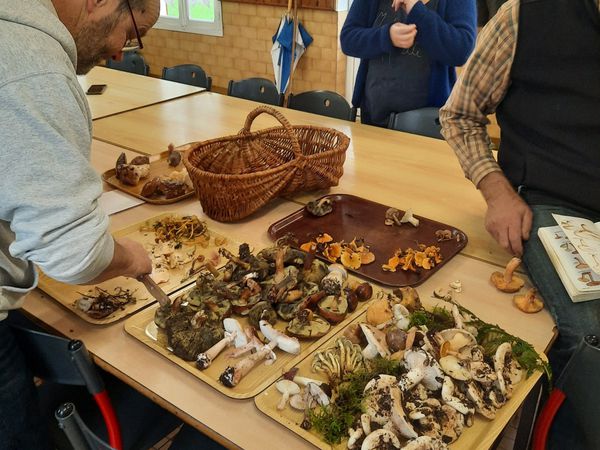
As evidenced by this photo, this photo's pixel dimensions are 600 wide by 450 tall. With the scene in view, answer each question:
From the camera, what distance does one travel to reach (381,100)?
2457 mm

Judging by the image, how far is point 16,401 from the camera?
1.09m

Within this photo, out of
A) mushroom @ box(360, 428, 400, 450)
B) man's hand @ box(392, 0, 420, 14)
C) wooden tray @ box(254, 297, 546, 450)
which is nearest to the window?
man's hand @ box(392, 0, 420, 14)

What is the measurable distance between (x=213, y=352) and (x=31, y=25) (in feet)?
A: 2.13

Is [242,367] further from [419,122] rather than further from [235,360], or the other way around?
[419,122]

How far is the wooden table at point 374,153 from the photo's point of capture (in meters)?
1.62

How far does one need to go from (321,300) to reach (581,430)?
0.55m

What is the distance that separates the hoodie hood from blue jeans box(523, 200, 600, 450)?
1.06 m

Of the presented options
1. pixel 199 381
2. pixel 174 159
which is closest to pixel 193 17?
pixel 174 159

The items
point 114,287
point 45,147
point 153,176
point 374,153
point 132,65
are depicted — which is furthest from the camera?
point 132,65

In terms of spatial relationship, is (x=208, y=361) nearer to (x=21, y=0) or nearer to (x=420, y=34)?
(x=21, y=0)

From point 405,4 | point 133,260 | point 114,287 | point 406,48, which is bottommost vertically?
point 114,287

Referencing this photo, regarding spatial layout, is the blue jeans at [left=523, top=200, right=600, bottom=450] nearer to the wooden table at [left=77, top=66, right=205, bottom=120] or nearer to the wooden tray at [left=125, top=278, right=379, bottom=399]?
the wooden tray at [left=125, top=278, right=379, bottom=399]

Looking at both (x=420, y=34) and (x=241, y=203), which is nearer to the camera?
(x=241, y=203)

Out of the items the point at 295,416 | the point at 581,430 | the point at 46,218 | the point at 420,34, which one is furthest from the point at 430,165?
the point at 46,218
